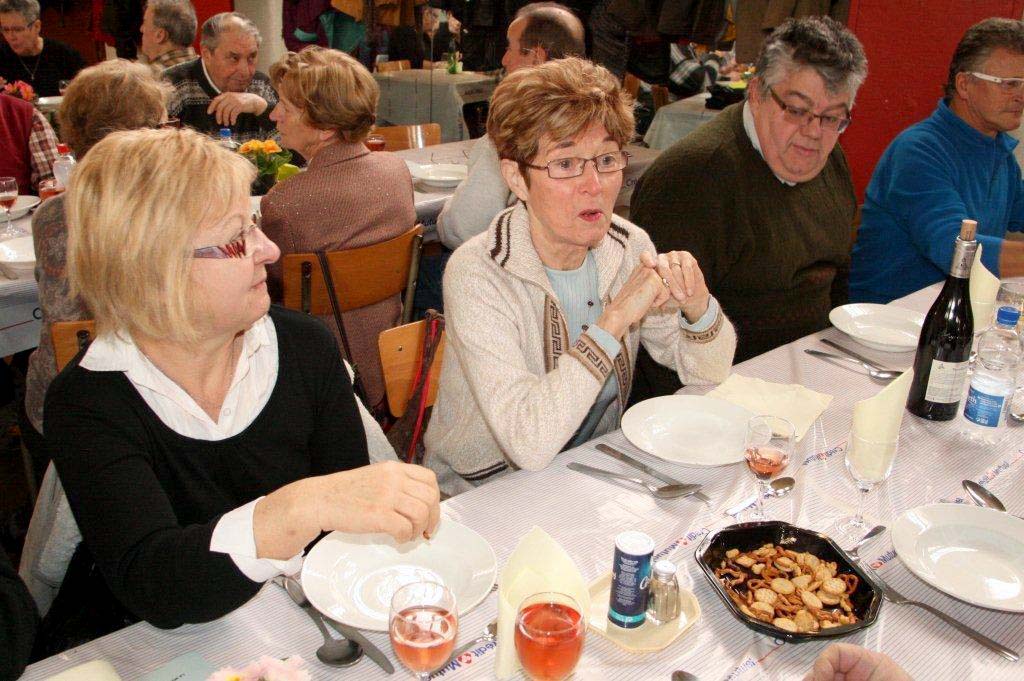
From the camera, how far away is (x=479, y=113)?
231 inches

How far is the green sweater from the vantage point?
8.09ft

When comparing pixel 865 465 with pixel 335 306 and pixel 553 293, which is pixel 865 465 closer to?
pixel 553 293

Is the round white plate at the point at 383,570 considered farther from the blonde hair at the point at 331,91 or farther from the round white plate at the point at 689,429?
the blonde hair at the point at 331,91

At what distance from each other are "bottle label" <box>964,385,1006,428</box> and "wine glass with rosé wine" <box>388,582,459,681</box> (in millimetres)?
1307

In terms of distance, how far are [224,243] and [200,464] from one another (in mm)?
386

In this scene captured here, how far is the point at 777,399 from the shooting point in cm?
188

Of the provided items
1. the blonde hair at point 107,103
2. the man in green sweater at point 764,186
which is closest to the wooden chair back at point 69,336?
the blonde hair at point 107,103

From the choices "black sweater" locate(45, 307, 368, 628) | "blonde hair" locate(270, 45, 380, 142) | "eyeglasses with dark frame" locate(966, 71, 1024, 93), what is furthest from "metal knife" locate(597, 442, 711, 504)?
"eyeglasses with dark frame" locate(966, 71, 1024, 93)

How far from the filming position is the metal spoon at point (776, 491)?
1475 mm

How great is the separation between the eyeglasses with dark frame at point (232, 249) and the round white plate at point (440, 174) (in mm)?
2583

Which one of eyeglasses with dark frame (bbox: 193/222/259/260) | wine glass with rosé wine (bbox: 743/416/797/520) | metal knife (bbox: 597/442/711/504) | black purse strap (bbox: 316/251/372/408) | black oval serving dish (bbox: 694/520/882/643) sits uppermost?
eyeglasses with dark frame (bbox: 193/222/259/260)

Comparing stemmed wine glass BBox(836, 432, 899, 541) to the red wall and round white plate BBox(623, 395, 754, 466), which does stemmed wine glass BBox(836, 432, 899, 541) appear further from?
the red wall

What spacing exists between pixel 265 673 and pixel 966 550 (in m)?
1.11

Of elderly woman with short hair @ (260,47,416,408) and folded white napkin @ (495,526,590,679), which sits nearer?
folded white napkin @ (495,526,590,679)
